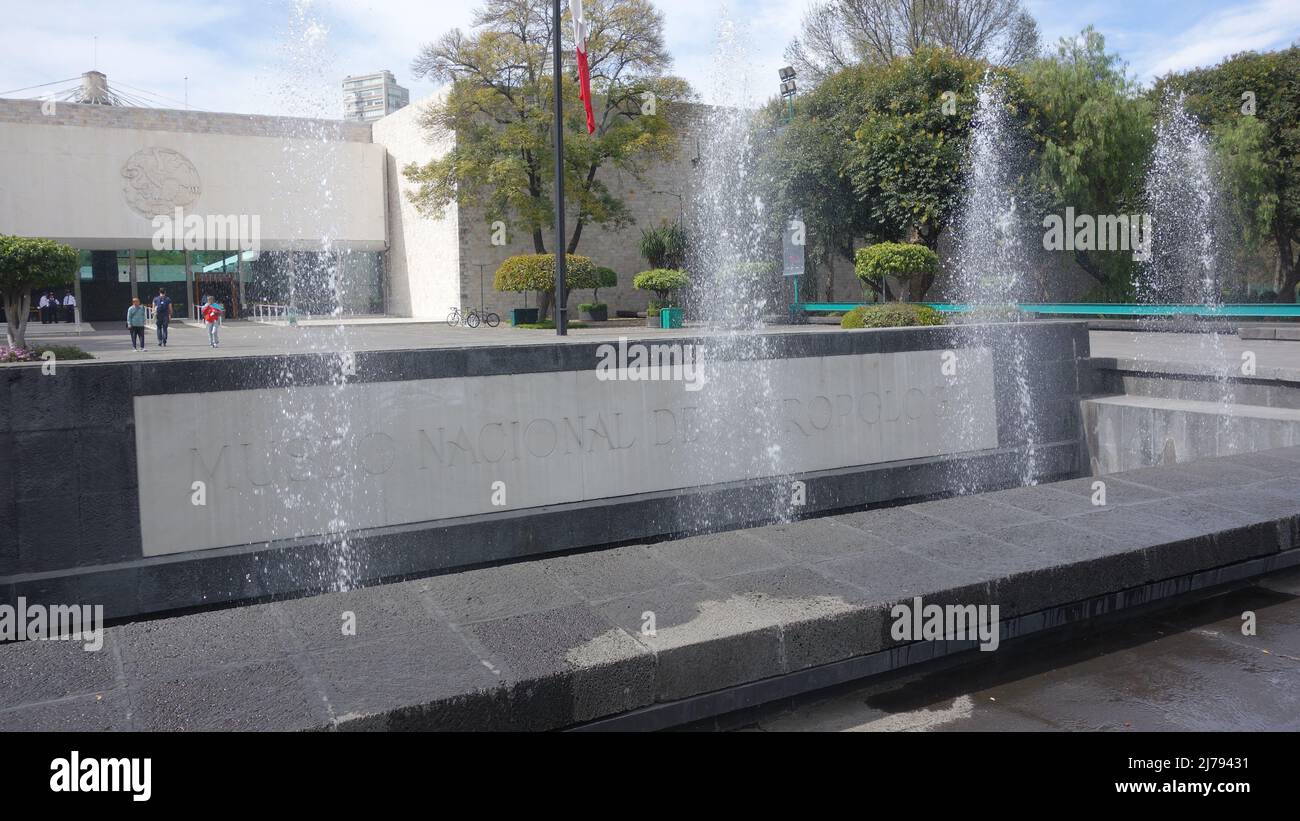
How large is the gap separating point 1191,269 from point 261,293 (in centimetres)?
3605

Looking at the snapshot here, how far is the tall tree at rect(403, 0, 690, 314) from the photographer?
31.8 m

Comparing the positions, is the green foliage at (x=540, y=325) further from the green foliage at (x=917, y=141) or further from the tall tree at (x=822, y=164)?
the green foliage at (x=917, y=141)

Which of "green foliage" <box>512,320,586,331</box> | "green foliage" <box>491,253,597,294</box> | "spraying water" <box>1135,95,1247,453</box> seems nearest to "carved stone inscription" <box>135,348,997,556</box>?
"green foliage" <box>491,253,597,294</box>

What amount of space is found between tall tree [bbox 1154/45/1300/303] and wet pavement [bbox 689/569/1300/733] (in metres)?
30.7

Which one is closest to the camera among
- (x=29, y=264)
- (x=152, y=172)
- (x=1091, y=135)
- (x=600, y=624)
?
(x=600, y=624)

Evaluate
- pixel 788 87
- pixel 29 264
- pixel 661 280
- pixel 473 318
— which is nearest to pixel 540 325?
pixel 473 318

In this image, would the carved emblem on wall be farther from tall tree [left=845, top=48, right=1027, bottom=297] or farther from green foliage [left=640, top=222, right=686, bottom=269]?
tall tree [left=845, top=48, right=1027, bottom=297]

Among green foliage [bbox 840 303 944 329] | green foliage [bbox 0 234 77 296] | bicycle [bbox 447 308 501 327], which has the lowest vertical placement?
green foliage [bbox 840 303 944 329]

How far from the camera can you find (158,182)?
34188 millimetres

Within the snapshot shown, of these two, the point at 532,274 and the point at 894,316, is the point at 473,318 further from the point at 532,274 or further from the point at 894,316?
the point at 894,316

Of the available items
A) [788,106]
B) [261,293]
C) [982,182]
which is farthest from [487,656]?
[261,293]

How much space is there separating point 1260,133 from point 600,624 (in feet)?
110

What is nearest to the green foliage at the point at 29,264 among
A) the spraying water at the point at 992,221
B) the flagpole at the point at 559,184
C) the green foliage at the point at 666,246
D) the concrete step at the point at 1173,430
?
the flagpole at the point at 559,184

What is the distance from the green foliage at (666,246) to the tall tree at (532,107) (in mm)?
2982
